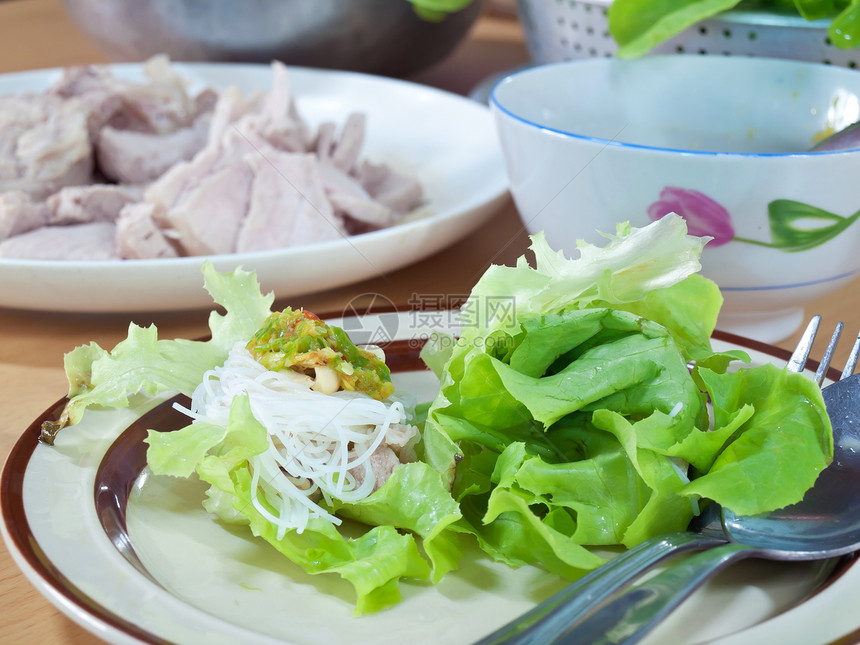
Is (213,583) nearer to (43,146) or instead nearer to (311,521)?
(311,521)

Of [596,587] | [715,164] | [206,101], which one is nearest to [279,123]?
[206,101]

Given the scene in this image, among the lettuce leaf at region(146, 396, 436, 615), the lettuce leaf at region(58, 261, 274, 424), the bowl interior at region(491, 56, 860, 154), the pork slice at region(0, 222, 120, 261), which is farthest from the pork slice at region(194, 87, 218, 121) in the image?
the lettuce leaf at region(146, 396, 436, 615)

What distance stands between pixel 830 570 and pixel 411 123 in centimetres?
139

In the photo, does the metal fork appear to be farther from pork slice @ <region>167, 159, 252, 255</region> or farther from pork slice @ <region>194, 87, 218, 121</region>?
pork slice @ <region>194, 87, 218, 121</region>

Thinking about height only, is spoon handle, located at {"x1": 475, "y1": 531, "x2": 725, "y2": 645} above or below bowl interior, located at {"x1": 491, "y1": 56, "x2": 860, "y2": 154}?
below

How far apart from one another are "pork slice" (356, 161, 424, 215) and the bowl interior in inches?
13.0

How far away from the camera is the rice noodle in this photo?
0.77 m

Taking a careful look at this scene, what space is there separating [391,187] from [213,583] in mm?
965

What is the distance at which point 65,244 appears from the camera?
125cm

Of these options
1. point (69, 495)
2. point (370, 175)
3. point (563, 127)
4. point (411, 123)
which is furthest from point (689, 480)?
point (411, 123)

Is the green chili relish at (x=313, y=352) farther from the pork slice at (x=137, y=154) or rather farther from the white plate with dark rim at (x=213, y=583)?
the pork slice at (x=137, y=154)

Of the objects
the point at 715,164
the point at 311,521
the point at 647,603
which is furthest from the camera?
the point at 715,164

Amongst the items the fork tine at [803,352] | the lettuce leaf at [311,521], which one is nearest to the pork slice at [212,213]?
the lettuce leaf at [311,521]

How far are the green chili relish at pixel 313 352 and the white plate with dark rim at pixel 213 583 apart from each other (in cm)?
15
